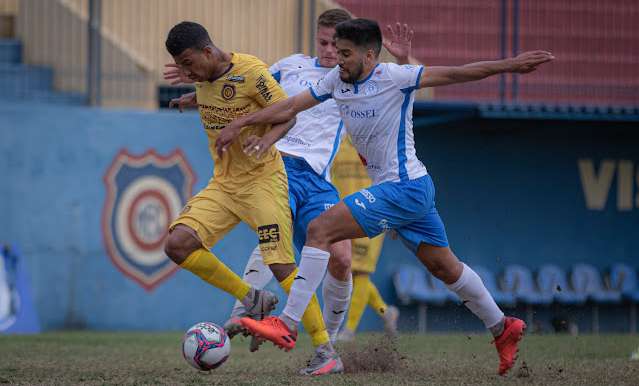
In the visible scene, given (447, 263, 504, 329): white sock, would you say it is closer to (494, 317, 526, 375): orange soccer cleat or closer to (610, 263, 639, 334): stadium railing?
(494, 317, 526, 375): orange soccer cleat

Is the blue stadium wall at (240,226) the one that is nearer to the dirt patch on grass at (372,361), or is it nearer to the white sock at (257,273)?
the white sock at (257,273)

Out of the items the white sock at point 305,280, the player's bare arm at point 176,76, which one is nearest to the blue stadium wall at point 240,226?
the player's bare arm at point 176,76

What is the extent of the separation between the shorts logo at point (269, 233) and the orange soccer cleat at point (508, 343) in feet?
5.22

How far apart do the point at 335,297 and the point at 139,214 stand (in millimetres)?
5418

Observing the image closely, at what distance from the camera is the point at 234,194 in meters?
7.50

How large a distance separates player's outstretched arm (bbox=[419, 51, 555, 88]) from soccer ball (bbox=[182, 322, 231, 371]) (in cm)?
199

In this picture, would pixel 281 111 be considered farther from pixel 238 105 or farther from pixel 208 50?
pixel 208 50

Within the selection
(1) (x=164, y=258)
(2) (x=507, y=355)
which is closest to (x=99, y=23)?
(1) (x=164, y=258)

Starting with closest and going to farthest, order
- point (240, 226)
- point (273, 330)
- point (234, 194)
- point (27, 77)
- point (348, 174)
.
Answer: point (273, 330) < point (234, 194) < point (348, 174) < point (240, 226) < point (27, 77)

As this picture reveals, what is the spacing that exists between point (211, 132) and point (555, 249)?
754 cm

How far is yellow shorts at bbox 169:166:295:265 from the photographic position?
7.32 m

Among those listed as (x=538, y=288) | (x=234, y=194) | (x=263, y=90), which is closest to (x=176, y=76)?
(x=263, y=90)

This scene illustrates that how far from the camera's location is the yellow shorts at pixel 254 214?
7.32 m

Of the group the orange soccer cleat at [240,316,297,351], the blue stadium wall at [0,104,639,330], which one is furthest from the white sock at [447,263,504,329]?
the blue stadium wall at [0,104,639,330]
